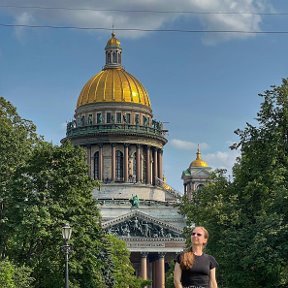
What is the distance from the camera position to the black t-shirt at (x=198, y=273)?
11305 millimetres

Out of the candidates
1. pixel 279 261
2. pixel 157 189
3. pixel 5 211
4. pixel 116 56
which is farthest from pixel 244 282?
pixel 116 56

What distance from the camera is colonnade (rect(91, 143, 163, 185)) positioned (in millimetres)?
116062

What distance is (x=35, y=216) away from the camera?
137 feet

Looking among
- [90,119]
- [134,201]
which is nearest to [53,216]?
[134,201]

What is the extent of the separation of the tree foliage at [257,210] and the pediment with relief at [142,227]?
55379 millimetres

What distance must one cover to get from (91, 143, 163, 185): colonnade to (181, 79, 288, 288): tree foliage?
220 feet

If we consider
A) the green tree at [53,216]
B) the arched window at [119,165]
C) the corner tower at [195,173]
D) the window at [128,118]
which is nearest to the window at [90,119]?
the window at [128,118]

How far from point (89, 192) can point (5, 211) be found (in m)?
4.87

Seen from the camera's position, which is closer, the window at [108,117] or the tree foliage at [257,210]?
the tree foliage at [257,210]

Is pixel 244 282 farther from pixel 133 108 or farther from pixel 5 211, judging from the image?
pixel 133 108

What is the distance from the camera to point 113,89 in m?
Result: 119

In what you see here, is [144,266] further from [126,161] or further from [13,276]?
[13,276]

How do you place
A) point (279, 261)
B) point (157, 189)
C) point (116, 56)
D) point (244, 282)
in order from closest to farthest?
point (279, 261) < point (244, 282) < point (157, 189) < point (116, 56)

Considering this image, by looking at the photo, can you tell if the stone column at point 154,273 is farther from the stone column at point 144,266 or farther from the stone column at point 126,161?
the stone column at point 126,161
